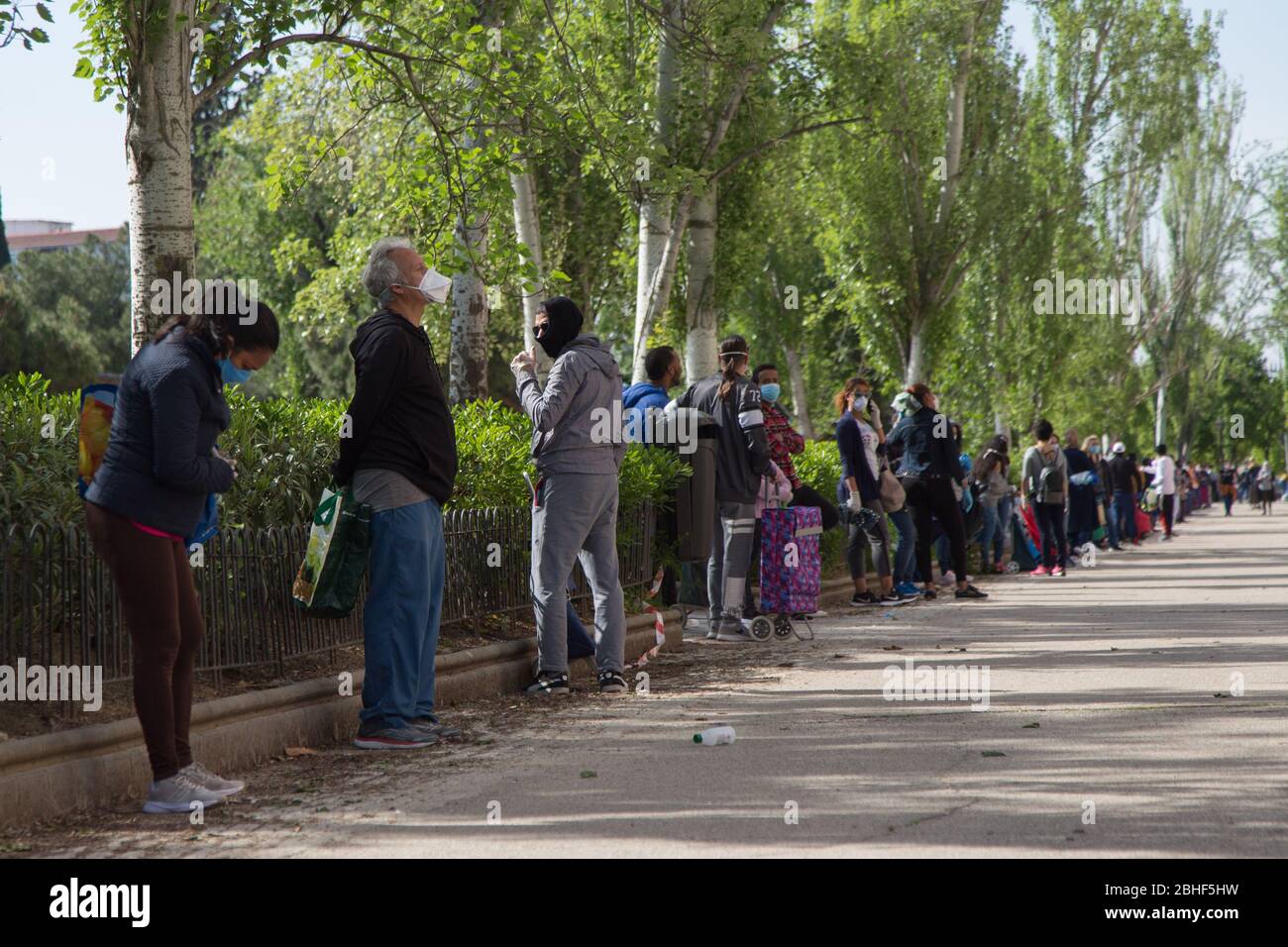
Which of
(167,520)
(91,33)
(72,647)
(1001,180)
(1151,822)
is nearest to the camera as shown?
(1151,822)

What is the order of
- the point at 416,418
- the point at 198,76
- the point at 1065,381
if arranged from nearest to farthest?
the point at 416,418 → the point at 198,76 → the point at 1065,381

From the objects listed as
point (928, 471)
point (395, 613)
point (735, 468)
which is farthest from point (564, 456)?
point (928, 471)

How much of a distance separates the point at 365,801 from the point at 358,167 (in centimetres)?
2296

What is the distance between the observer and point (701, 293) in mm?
19125

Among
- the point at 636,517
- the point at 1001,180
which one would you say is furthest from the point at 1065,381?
the point at 636,517

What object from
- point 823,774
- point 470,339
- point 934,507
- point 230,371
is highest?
point 470,339

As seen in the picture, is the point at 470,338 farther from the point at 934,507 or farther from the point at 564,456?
the point at 564,456

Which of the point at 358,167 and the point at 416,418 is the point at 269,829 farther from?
the point at 358,167

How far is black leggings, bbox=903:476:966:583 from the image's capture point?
1606cm

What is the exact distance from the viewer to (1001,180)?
1201 inches

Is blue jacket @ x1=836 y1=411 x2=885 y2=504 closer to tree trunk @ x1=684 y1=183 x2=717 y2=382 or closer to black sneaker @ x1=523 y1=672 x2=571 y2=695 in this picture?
tree trunk @ x1=684 y1=183 x2=717 y2=382

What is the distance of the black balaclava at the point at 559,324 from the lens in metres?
9.24

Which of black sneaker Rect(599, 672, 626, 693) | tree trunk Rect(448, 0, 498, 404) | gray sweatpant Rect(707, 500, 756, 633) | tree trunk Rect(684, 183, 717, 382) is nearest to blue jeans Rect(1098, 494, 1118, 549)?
tree trunk Rect(684, 183, 717, 382)

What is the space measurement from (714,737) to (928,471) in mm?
9095
